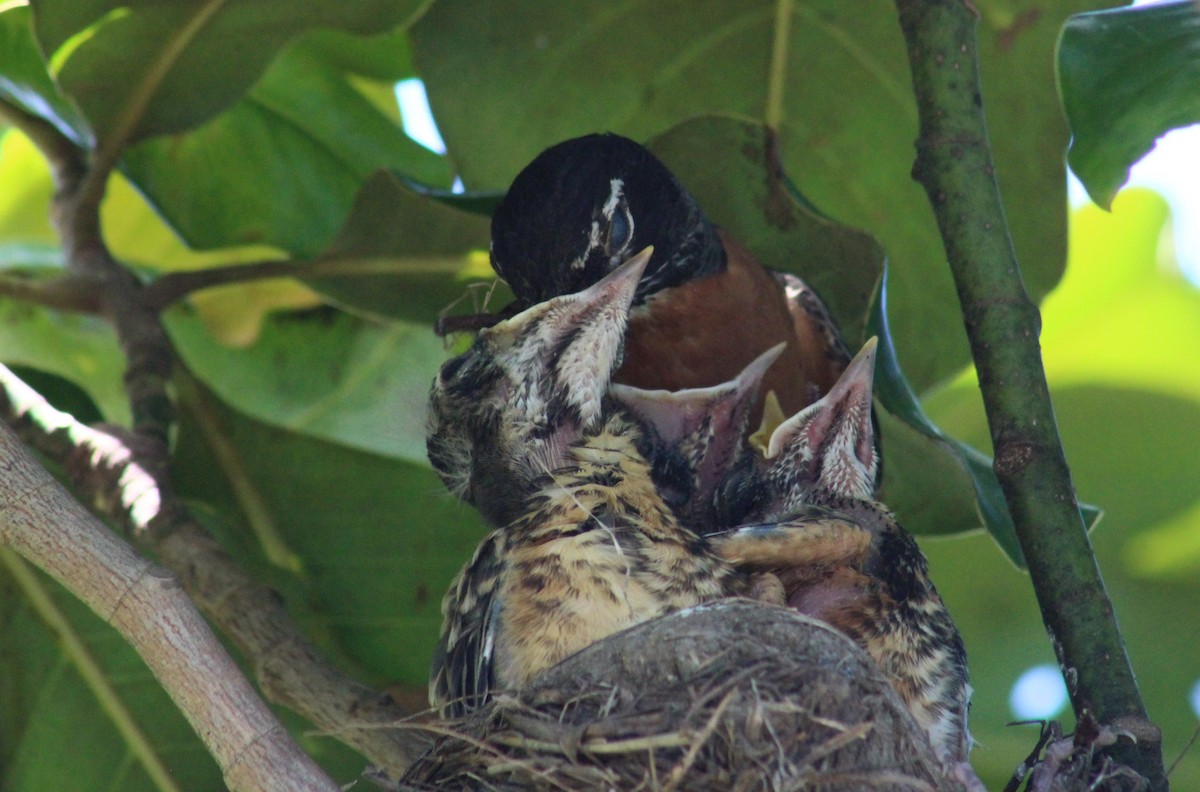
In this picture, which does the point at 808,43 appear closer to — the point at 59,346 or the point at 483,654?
the point at 483,654

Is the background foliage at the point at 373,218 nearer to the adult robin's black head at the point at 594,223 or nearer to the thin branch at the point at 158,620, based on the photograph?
the adult robin's black head at the point at 594,223

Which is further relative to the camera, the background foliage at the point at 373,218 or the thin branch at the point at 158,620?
the background foliage at the point at 373,218

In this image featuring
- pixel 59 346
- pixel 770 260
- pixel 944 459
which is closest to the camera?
pixel 944 459

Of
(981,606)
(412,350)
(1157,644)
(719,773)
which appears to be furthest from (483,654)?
(1157,644)

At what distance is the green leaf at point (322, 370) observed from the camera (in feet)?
10.7

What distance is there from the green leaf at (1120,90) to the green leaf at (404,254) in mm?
1181

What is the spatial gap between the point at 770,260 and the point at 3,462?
64.0 inches

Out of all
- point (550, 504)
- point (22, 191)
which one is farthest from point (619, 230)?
point (22, 191)

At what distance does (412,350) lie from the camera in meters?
3.36

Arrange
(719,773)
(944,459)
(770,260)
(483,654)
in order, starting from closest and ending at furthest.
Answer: (719,773), (483,654), (944,459), (770,260)

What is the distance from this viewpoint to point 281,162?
3.32 meters

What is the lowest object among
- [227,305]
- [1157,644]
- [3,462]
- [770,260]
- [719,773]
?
[3,462]

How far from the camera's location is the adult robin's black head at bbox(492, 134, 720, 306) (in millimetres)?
2533

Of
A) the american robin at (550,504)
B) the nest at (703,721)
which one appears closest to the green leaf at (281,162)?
the american robin at (550,504)
